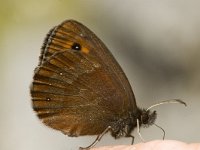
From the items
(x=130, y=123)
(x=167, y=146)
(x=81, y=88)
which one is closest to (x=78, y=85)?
(x=81, y=88)

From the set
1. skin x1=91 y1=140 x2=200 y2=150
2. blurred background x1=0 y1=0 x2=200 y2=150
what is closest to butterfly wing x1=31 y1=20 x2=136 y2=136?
skin x1=91 y1=140 x2=200 y2=150

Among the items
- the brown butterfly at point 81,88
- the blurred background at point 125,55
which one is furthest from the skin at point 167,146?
the blurred background at point 125,55

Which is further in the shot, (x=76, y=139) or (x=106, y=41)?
(x=106, y=41)

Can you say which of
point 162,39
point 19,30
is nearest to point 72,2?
point 19,30

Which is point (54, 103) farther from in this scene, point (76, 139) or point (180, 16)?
point (180, 16)

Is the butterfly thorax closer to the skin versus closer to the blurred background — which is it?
the skin

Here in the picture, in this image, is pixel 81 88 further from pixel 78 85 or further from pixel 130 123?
pixel 130 123
